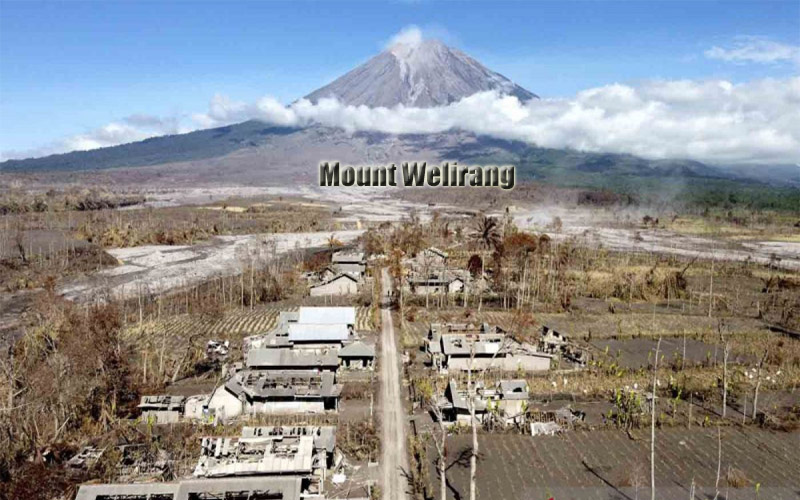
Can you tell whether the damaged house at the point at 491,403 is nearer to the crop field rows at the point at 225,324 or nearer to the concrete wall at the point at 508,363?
the concrete wall at the point at 508,363

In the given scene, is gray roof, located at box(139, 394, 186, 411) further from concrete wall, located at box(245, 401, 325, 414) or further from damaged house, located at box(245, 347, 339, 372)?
damaged house, located at box(245, 347, 339, 372)

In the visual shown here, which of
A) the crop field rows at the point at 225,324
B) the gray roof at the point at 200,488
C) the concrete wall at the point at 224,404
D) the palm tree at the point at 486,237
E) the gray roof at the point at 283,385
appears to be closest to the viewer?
the gray roof at the point at 200,488

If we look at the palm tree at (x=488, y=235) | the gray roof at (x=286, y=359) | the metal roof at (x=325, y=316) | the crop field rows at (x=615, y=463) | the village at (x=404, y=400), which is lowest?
the crop field rows at (x=615, y=463)

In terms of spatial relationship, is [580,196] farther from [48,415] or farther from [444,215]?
[48,415]

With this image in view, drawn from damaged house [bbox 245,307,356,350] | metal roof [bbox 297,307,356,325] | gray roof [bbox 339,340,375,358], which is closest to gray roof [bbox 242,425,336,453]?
gray roof [bbox 339,340,375,358]

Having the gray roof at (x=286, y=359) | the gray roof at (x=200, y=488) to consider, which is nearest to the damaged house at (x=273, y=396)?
the gray roof at (x=286, y=359)

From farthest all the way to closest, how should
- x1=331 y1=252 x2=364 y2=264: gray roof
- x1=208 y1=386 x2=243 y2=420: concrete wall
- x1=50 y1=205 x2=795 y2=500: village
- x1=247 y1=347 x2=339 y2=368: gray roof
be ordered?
x1=331 y1=252 x2=364 y2=264: gray roof < x1=247 y1=347 x2=339 y2=368: gray roof < x1=208 y1=386 x2=243 y2=420: concrete wall < x1=50 y1=205 x2=795 y2=500: village

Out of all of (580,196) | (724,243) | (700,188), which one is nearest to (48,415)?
(724,243)
